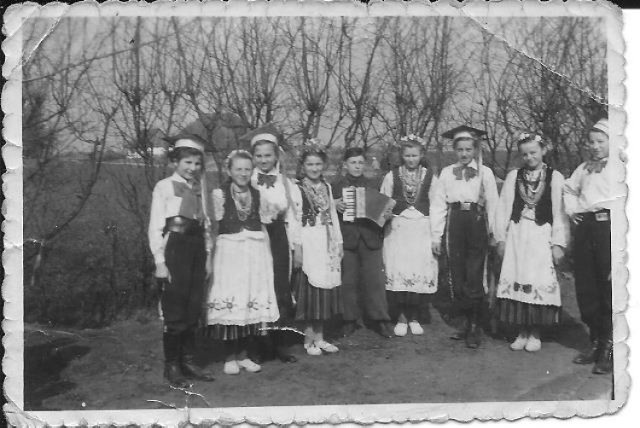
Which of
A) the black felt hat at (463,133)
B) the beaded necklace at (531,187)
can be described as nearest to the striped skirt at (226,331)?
the black felt hat at (463,133)

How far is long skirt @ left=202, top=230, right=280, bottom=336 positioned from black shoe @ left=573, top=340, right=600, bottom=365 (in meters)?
2.19

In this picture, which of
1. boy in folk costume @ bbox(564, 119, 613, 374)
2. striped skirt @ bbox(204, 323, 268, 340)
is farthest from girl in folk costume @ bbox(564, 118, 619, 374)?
striped skirt @ bbox(204, 323, 268, 340)

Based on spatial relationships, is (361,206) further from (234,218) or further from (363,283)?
(234,218)

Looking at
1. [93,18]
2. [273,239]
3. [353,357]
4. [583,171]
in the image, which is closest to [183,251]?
[273,239]

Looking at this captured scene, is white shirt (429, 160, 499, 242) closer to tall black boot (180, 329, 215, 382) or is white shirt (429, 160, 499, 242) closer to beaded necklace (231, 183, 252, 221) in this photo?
beaded necklace (231, 183, 252, 221)

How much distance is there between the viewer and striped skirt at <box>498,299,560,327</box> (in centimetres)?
498

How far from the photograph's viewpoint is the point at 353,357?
4887 millimetres

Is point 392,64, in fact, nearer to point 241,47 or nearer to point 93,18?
point 241,47

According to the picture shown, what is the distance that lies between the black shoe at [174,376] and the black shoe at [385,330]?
130 cm

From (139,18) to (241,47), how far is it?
69 cm

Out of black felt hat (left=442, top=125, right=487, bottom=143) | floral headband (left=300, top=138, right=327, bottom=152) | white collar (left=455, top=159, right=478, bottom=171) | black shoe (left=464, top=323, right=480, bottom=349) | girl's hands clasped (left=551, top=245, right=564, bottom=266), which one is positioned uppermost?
black felt hat (left=442, top=125, right=487, bottom=143)

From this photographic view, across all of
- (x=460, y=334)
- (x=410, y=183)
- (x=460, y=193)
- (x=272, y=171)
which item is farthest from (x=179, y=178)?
(x=460, y=334)

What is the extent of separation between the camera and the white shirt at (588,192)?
16.3 feet

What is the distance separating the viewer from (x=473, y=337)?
4988 millimetres
